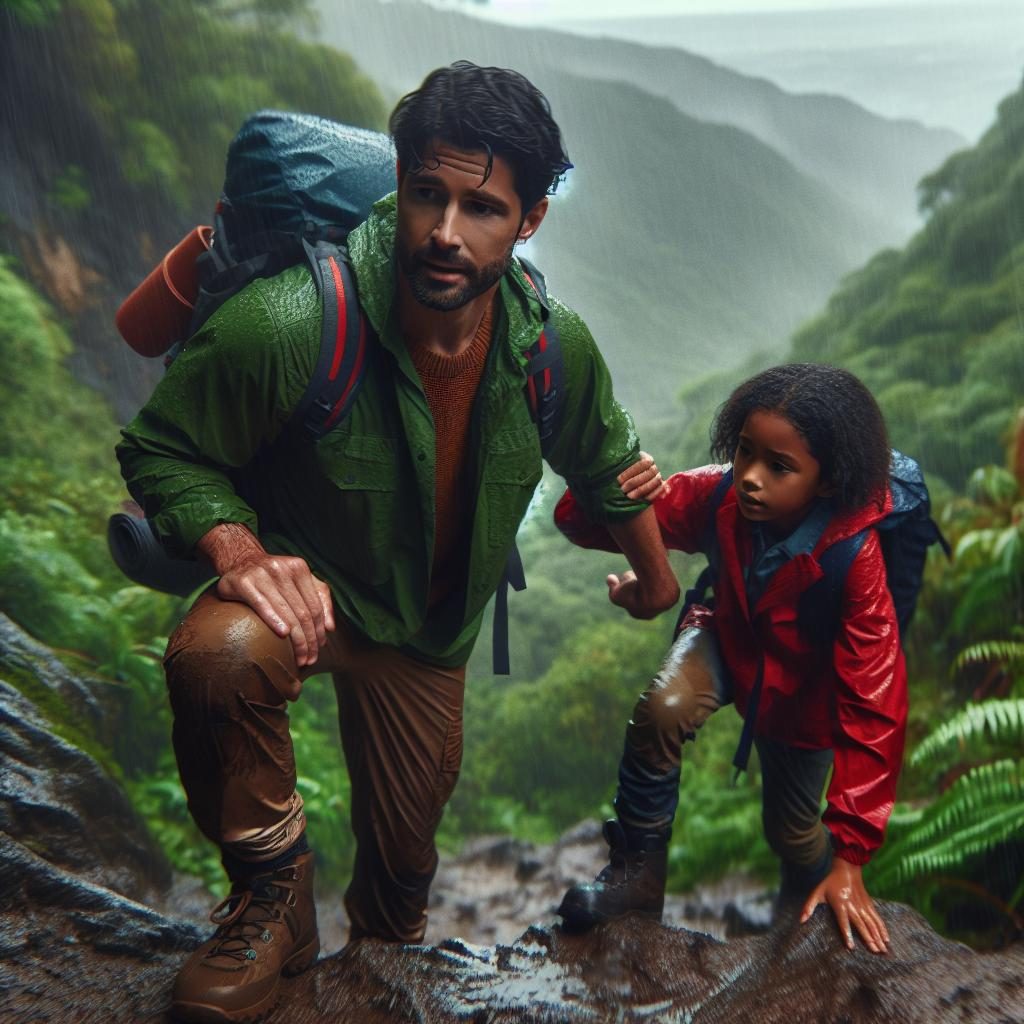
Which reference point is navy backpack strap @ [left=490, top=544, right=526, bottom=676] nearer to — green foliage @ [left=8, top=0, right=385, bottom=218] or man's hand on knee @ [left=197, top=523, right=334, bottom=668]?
man's hand on knee @ [left=197, top=523, right=334, bottom=668]

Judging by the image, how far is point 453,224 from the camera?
2.80 metres

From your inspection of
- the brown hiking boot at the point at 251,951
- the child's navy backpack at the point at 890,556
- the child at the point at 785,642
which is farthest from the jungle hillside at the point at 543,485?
the brown hiking boot at the point at 251,951

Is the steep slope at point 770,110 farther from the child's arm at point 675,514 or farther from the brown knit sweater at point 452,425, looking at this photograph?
the brown knit sweater at point 452,425

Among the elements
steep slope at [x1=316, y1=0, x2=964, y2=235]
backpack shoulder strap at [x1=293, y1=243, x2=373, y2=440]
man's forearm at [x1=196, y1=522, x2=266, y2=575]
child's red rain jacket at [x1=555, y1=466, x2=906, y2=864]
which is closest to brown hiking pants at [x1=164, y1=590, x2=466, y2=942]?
man's forearm at [x1=196, y1=522, x2=266, y2=575]

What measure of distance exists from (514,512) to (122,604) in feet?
13.6

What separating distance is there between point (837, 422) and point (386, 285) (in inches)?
55.7

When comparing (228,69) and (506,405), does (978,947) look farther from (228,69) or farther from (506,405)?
(228,69)

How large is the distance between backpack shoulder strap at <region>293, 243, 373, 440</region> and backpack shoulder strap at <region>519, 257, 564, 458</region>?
0.52 m

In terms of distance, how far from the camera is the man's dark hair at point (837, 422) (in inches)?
123

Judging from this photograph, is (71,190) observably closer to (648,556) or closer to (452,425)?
(452,425)

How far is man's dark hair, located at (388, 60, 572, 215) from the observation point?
2764 millimetres

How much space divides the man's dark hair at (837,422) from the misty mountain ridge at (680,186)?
13.1m

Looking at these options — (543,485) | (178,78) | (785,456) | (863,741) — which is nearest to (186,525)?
(543,485)

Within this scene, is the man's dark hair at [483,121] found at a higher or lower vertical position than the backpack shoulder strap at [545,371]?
higher
